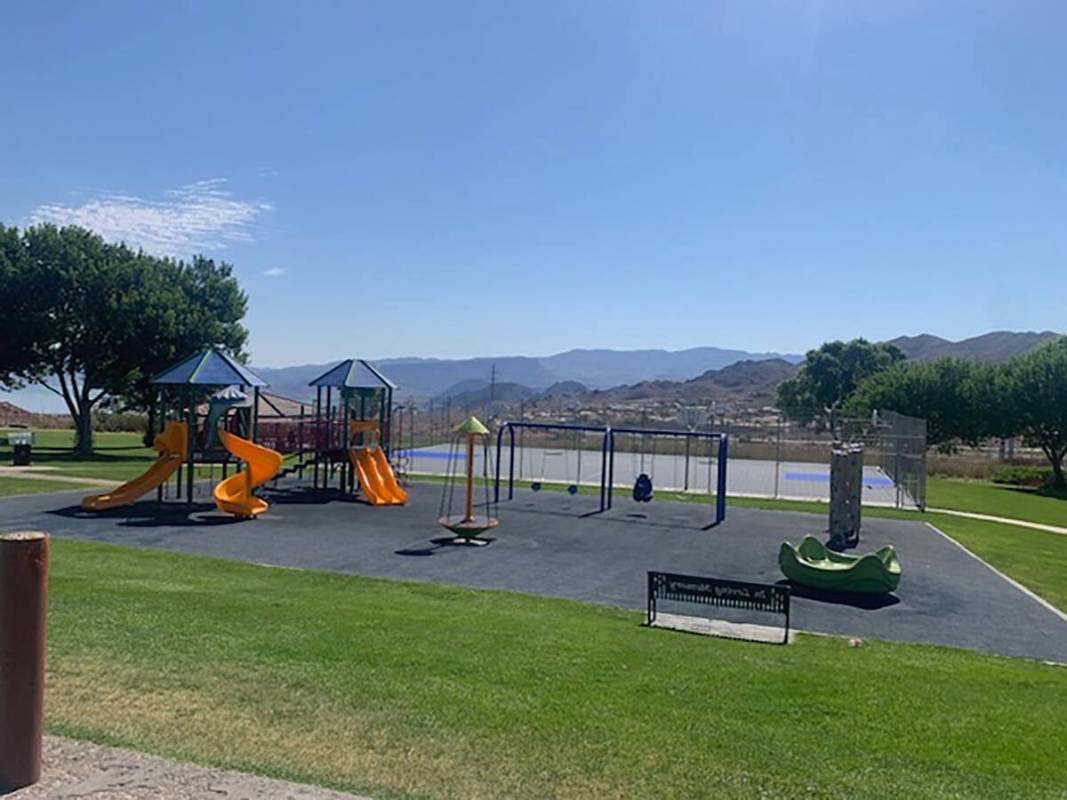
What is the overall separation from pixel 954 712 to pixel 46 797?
246 inches

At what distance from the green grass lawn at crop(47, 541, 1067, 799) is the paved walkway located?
0.61 feet

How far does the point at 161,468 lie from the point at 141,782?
19.9 meters

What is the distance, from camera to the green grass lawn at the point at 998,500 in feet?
94.1

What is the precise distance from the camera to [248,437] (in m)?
25.7

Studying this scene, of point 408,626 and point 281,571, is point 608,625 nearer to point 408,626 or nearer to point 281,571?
point 408,626

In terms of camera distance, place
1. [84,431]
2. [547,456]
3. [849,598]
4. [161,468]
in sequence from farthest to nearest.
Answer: [547,456], [84,431], [161,468], [849,598]

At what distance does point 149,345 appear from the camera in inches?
1607

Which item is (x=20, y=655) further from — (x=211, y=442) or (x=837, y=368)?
(x=837, y=368)

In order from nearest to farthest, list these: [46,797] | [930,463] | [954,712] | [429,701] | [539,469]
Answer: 1. [46,797]
2. [429,701]
3. [954,712]
4. [539,469]
5. [930,463]

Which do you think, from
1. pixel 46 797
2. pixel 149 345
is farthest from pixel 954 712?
pixel 149 345

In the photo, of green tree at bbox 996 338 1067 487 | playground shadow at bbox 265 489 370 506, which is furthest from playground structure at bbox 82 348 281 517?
green tree at bbox 996 338 1067 487

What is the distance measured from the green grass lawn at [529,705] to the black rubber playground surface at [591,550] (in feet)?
8.00

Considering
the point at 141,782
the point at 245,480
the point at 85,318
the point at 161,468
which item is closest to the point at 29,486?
the point at 161,468

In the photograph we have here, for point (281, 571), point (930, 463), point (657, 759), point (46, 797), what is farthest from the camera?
point (930, 463)
